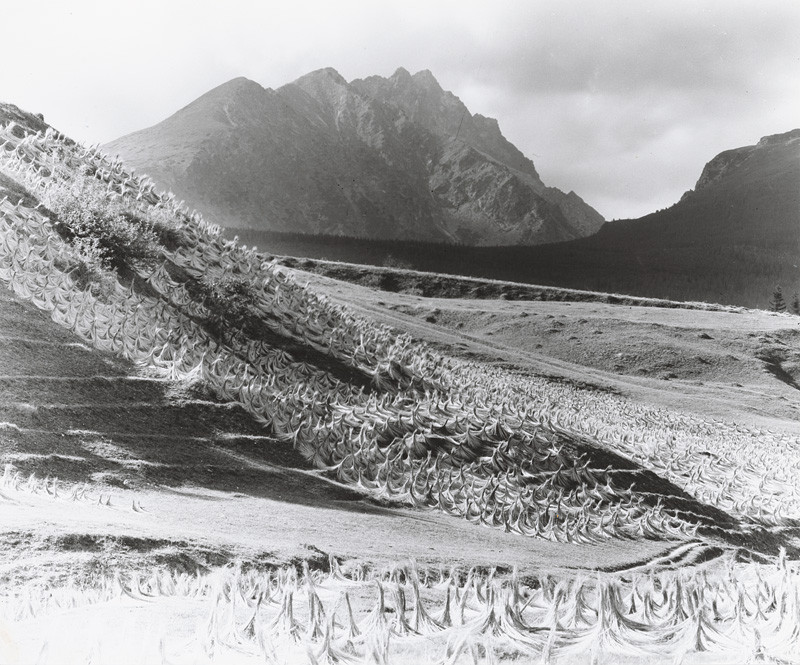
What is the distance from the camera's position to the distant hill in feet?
47.8

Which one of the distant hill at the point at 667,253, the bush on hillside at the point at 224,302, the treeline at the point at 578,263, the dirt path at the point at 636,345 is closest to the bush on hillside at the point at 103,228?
the bush on hillside at the point at 224,302

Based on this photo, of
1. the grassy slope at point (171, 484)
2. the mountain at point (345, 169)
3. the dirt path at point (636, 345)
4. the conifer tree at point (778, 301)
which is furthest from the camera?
the conifer tree at point (778, 301)

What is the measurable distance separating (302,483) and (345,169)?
39.9m

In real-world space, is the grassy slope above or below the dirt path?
below

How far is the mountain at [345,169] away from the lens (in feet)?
57.1

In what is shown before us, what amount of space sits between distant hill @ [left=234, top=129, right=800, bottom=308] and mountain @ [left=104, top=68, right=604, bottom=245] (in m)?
3.21

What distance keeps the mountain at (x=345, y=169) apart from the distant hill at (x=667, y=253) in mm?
3210

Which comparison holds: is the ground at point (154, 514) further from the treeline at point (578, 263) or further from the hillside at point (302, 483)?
the treeline at point (578, 263)

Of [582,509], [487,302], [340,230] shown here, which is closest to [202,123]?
[487,302]

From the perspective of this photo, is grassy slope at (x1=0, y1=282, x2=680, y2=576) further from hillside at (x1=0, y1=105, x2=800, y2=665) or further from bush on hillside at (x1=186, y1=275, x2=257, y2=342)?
bush on hillside at (x1=186, y1=275, x2=257, y2=342)

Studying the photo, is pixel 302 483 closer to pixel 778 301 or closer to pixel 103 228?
pixel 103 228

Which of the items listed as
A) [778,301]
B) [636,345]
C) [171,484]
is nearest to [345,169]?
[778,301]

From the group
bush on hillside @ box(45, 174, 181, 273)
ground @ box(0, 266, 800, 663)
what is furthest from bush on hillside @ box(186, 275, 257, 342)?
ground @ box(0, 266, 800, 663)

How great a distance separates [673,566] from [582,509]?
1.03m
